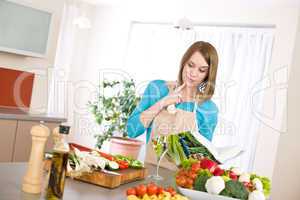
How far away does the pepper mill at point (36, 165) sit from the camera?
Answer: 1350 millimetres

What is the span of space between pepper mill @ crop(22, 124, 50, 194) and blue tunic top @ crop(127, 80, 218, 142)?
1823mm

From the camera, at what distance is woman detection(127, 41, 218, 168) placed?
290 cm

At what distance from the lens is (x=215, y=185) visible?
152 cm

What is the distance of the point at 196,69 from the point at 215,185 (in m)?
1.51

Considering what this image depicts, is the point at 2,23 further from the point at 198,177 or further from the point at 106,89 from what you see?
the point at 198,177

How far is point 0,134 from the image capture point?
328cm

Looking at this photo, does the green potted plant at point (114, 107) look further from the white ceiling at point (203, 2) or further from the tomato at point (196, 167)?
the tomato at point (196, 167)

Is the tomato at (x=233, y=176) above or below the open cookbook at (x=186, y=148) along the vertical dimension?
below

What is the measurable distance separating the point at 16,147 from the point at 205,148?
1.90 meters

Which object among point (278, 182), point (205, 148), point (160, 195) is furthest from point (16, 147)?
point (160, 195)

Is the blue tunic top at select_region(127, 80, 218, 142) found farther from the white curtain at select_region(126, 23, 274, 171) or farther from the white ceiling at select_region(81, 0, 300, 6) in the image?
the white ceiling at select_region(81, 0, 300, 6)

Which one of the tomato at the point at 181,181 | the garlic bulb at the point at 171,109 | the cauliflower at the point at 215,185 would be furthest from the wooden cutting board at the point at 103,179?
the garlic bulb at the point at 171,109

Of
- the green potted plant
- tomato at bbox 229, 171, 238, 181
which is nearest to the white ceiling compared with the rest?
the green potted plant

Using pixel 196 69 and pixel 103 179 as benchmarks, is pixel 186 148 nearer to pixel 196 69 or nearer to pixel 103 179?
pixel 103 179
